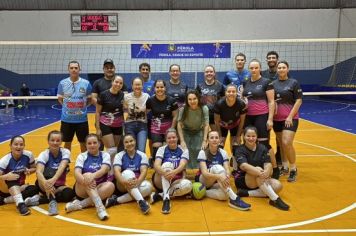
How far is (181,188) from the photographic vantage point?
14.7ft

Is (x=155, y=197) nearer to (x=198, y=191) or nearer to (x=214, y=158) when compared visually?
(x=198, y=191)

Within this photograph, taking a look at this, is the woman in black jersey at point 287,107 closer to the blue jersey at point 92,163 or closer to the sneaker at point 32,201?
the blue jersey at point 92,163

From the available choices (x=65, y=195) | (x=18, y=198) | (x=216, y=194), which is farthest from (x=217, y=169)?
(x=18, y=198)

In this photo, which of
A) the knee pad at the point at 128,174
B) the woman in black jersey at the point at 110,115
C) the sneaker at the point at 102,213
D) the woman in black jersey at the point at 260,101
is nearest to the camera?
the sneaker at the point at 102,213

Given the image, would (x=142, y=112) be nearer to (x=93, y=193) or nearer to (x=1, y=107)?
(x=93, y=193)

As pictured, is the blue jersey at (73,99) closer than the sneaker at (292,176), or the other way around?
the sneaker at (292,176)

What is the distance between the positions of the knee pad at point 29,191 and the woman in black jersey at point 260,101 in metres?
3.19

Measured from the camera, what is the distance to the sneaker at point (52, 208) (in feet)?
13.3

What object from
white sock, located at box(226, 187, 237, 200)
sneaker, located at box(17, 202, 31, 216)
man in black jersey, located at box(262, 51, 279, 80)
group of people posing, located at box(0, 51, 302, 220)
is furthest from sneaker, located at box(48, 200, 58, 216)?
man in black jersey, located at box(262, 51, 279, 80)

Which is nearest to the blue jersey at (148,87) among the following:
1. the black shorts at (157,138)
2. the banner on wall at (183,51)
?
the black shorts at (157,138)

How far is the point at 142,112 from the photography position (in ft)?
17.1

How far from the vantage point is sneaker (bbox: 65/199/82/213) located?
4.15m

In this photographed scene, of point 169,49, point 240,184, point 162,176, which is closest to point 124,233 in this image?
point 162,176

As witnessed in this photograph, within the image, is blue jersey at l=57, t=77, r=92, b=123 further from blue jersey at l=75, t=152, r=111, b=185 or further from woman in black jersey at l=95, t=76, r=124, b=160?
blue jersey at l=75, t=152, r=111, b=185
